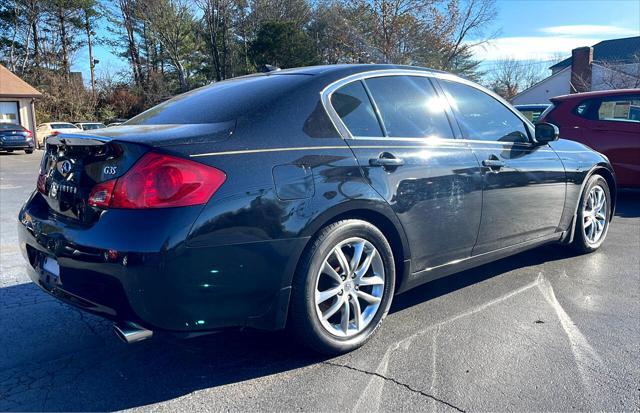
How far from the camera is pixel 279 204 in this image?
9.00 feet

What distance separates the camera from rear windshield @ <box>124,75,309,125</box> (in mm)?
3033

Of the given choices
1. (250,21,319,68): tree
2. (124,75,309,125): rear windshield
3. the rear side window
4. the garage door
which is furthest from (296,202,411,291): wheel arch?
(250,21,319,68): tree

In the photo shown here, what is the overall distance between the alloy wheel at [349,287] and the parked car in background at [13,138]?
24971 millimetres

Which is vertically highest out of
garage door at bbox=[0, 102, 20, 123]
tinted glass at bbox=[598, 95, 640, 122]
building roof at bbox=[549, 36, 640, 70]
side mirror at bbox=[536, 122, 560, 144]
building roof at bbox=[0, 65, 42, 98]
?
building roof at bbox=[549, 36, 640, 70]

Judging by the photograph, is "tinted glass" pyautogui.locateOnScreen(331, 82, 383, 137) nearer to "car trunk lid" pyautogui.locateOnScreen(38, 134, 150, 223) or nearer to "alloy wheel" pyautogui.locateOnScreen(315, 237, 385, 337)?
"alloy wheel" pyautogui.locateOnScreen(315, 237, 385, 337)

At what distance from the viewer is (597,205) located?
5340 mm

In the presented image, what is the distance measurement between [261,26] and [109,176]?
36.7 meters

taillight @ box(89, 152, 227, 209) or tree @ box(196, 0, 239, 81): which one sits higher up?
tree @ box(196, 0, 239, 81)

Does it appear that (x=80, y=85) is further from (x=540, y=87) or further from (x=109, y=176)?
(x=109, y=176)

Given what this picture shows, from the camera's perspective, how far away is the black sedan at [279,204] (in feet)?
8.29

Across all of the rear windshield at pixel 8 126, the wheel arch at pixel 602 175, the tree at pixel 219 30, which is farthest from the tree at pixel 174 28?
the wheel arch at pixel 602 175

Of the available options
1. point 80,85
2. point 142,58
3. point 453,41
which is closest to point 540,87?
point 453,41

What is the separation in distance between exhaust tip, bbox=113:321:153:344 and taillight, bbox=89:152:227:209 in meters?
0.57

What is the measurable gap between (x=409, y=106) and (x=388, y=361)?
5.60ft
